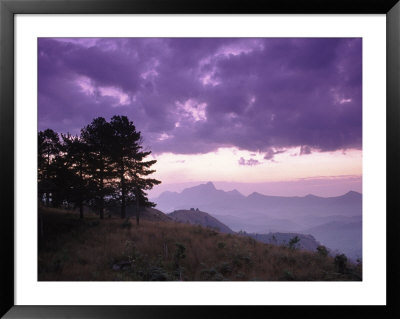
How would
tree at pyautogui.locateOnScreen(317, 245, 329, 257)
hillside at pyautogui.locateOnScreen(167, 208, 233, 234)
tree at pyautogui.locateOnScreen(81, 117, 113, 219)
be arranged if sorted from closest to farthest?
tree at pyautogui.locateOnScreen(317, 245, 329, 257), hillside at pyautogui.locateOnScreen(167, 208, 233, 234), tree at pyautogui.locateOnScreen(81, 117, 113, 219)

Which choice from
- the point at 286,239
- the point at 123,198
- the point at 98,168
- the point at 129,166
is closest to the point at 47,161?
the point at 98,168

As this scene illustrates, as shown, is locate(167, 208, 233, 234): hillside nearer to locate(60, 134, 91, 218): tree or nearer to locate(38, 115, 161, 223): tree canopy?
locate(38, 115, 161, 223): tree canopy

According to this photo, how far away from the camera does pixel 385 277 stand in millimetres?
3402

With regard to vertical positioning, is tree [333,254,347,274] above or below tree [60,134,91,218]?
below

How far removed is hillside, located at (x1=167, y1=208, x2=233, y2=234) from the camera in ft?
19.8

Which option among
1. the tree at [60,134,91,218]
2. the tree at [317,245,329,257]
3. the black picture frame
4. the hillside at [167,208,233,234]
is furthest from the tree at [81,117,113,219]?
A: the tree at [317,245,329,257]

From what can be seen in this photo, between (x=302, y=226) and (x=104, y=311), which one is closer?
(x=104, y=311)

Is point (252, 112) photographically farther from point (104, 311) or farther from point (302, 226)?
point (104, 311)

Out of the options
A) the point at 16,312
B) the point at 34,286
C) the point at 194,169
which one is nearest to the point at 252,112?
the point at 194,169

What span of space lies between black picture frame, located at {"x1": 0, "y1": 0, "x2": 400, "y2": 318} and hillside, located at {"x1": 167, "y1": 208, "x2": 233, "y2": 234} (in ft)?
8.97

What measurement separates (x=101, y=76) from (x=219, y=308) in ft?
16.1

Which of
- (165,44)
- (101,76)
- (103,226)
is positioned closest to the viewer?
(165,44)

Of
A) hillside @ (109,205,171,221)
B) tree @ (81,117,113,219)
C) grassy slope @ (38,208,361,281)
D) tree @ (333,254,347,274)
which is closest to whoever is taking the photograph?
grassy slope @ (38,208,361,281)

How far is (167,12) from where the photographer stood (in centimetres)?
344
